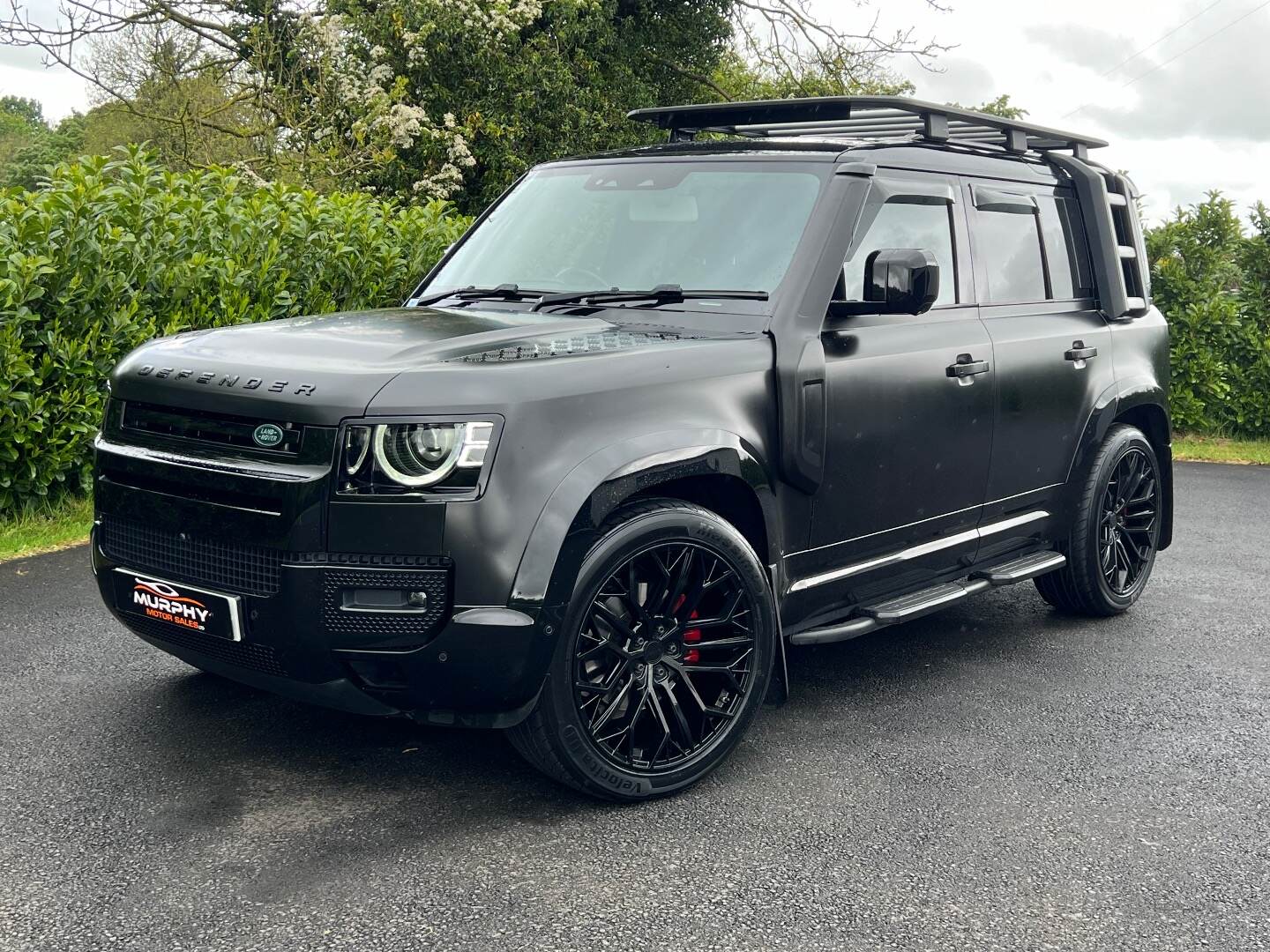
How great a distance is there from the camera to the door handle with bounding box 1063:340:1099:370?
575 cm

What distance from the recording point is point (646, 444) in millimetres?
3920

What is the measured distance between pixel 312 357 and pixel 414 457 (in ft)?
1.69

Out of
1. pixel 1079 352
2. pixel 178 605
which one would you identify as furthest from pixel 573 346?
pixel 1079 352

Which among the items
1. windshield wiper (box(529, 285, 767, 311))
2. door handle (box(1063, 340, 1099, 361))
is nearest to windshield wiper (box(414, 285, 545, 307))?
windshield wiper (box(529, 285, 767, 311))

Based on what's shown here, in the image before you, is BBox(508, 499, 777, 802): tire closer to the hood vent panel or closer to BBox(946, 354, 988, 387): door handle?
the hood vent panel

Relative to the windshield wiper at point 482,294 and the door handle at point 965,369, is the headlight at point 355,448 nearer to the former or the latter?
the windshield wiper at point 482,294

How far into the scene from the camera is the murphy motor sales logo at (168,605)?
3.80m

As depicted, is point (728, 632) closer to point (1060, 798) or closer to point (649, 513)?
point (649, 513)

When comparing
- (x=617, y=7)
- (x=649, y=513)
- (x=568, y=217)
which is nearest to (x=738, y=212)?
(x=568, y=217)

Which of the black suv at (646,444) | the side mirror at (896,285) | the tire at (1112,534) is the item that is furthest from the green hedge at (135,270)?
the tire at (1112,534)

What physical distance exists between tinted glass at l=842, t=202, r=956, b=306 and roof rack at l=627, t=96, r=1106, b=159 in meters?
0.34

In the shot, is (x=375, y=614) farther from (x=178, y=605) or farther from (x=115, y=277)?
(x=115, y=277)

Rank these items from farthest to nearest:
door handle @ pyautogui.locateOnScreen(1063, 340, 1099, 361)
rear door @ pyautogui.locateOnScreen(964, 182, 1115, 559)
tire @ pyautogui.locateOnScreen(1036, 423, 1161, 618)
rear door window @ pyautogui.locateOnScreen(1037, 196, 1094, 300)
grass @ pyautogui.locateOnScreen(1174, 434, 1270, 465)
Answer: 1. grass @ pyautogui.locateOnScreen(1174, 434, 1270, 465)
2. tire @ pyautogui.locateOnScreen(1036, 423, 1161, 618)
3. rear door window @ pyautogui.locateOnScreen(1037, 196, 1094, 300)
4. door handle @ pyautogui.locateOnScreen(1063, 340, 1099, 361)
5. rear door @ pyautogui.locateOnScreen(964, 182, 1115, 559)

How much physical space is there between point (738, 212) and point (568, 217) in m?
0.73
